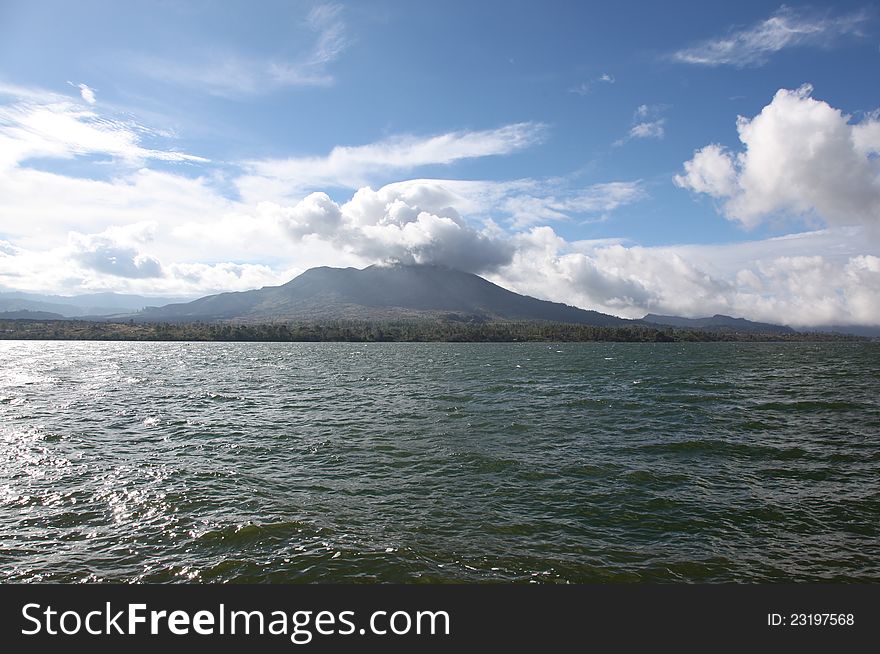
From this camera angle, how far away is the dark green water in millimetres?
17672

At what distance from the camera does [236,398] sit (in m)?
63.7

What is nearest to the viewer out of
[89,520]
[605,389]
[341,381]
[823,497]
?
[89,520]

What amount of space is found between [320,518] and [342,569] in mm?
5256

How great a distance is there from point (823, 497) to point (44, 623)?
34.0 m

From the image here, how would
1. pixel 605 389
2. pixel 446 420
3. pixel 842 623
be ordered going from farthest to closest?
1. pixel 605 389
2. pixel 446 420
3. pixel 842 623

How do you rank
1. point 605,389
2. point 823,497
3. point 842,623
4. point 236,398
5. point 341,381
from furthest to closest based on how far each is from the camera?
1. point 341,381
2. point 605,389
3. point 236,398
4. point 823,497
5. point 842,623

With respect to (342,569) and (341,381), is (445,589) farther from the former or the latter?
(341,381)

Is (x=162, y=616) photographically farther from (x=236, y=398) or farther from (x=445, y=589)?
(x=236, y=398)

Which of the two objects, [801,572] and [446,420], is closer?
[801,572]

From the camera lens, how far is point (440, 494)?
25.5 m

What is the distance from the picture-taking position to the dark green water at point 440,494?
58.0 ft

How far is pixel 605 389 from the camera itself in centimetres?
7388

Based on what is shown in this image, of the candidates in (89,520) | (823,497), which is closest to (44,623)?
(89,520)

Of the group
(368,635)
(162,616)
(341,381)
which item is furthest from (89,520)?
(341,381)
